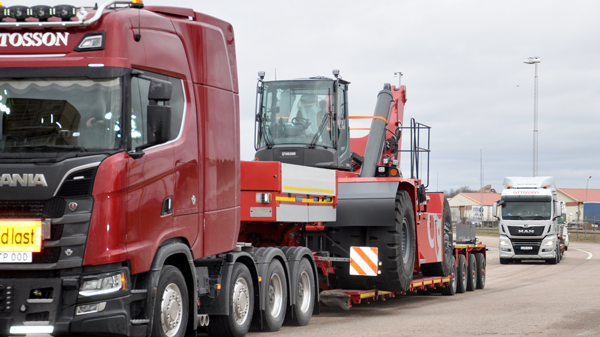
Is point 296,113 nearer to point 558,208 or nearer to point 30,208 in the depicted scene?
point 30,208

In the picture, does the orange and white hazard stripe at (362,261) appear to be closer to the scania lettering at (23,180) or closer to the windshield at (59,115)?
the windshield at (59,115)

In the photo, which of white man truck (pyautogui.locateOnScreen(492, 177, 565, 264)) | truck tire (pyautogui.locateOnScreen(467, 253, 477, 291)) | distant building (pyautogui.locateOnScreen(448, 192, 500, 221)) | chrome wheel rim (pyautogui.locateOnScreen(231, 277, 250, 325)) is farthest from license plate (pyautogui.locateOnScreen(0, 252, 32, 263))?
distant building (pyautogui.locateOnScreen(448, 192, 500, 221))

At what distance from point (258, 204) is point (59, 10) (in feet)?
13.9

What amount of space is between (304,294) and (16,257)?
5415 mm

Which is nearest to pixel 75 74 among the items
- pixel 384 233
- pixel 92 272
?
pixel 92 272

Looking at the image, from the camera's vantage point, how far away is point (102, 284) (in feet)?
22.8

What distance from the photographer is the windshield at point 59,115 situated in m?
7.00

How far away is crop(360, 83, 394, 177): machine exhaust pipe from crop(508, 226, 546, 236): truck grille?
16336 mm

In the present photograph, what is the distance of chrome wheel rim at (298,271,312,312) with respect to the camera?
1134 cm

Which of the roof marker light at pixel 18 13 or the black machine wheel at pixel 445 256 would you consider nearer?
the roof marker light at pixel 18 13

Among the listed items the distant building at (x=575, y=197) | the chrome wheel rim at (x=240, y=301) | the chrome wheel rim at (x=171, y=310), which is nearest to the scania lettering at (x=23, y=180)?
the chrome wheel rim at (x=171, y=310)

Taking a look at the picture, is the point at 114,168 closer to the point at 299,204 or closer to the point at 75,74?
the point at 75,74

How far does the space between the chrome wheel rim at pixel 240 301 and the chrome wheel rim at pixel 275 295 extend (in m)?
0.66

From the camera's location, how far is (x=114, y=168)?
6.90 meters
